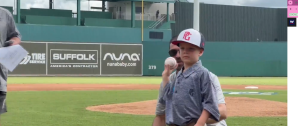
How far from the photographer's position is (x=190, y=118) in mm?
3221

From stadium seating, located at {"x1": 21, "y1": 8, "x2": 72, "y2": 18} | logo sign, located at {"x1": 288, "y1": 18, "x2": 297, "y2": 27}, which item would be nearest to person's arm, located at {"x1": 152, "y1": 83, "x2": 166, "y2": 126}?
logo sign, located at {"x1": 288, "y1": 18, "x2": 297, "y2": 27}

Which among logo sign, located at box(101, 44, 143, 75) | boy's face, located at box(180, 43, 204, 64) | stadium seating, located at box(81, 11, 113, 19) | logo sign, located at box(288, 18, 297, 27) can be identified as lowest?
logo sign, located at box(101, 44, 143, 75)

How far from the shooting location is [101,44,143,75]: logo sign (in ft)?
121

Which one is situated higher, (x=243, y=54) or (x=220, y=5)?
(x=220, y=5)

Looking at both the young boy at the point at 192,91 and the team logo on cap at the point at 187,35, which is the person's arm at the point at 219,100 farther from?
the team logo on cap at the point at 187,35

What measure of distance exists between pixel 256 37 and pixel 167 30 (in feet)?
46.6

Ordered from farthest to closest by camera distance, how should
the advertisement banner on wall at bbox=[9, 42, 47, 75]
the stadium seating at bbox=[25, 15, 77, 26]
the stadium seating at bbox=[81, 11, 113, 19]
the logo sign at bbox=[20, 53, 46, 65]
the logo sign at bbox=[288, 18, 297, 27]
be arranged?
1. the stadium seating at bbox=[81, 11, 113, 19]
2. the stadium seating at bbox=[25, 15, 77, 26]
3. the logo sign at bbox=[20, 53, 46, 65]
4. the advertisement banner on wall at bbox=[9, 42, 47, 75]
5. the logo sign at bbox=[288, 18, 297, 27]

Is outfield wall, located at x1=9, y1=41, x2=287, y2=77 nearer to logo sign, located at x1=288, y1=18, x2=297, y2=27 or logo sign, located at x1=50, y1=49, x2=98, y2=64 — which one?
logo sign, located at x1=50, y1=49, x2=98, y2=64

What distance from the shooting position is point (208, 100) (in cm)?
316

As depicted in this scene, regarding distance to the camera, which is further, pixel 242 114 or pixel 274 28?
pixel 274 28

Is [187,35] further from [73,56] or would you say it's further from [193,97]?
[73,56]

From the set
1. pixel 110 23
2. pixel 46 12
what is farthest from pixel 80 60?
pixel 46 12

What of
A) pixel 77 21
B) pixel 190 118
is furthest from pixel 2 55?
pixel 77 21

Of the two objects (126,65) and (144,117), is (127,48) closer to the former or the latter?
(126,65)
